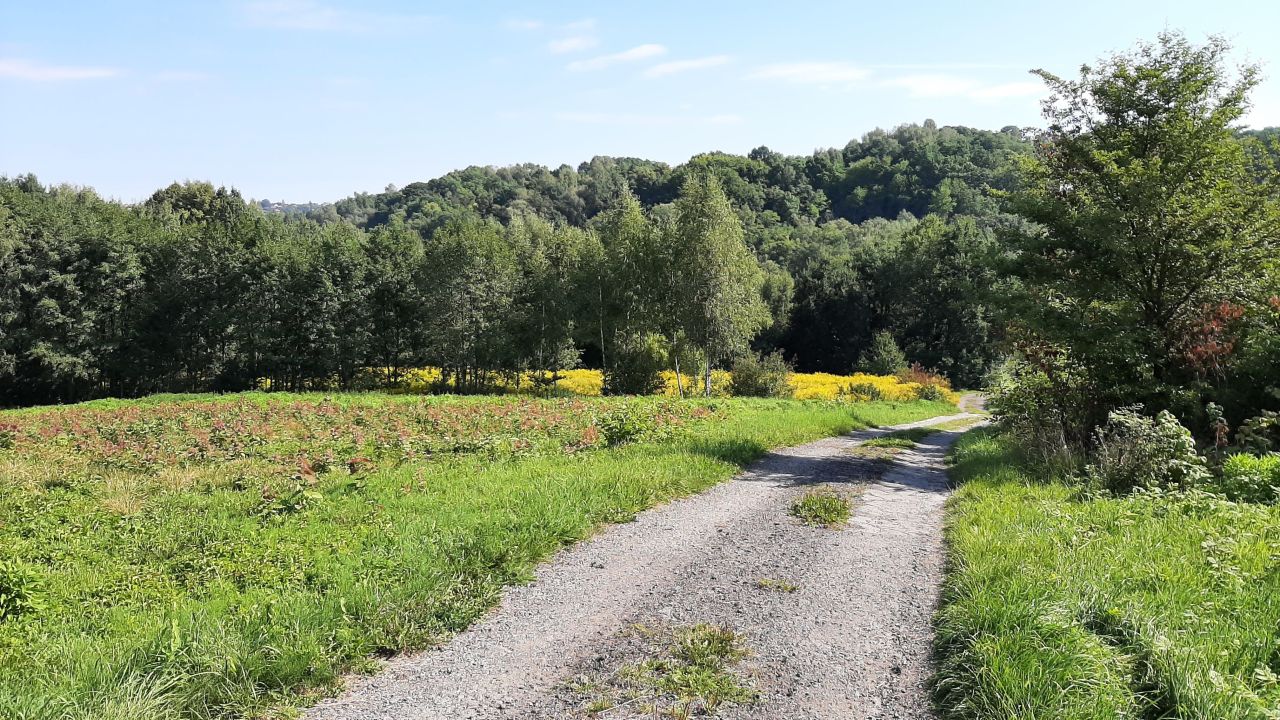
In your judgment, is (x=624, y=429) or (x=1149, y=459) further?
(x=624, y=429)

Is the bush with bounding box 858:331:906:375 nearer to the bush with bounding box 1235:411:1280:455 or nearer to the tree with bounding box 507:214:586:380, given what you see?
the tree with bounding box 507:214:586:380

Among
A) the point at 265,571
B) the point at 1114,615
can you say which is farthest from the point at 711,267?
the point at 1114,615

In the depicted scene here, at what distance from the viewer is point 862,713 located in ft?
14.8

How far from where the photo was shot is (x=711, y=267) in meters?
37.6

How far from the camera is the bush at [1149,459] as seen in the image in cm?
977

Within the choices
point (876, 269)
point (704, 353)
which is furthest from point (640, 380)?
point (876, 269)

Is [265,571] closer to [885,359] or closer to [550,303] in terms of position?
[550,303]

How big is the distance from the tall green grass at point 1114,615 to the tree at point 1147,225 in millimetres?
6068

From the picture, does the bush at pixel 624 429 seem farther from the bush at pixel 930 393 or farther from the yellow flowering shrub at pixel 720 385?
the bush at pixel 930 393

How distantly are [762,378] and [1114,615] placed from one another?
1331 inches

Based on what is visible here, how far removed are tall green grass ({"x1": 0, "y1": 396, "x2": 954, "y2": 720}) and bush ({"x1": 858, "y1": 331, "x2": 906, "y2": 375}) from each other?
154 ft

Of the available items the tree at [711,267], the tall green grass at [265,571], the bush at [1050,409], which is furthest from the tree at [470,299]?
the bush at [1050,409]

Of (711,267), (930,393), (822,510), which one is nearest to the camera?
(822,510)

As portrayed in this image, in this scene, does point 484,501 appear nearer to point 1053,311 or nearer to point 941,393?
point 1053,311
